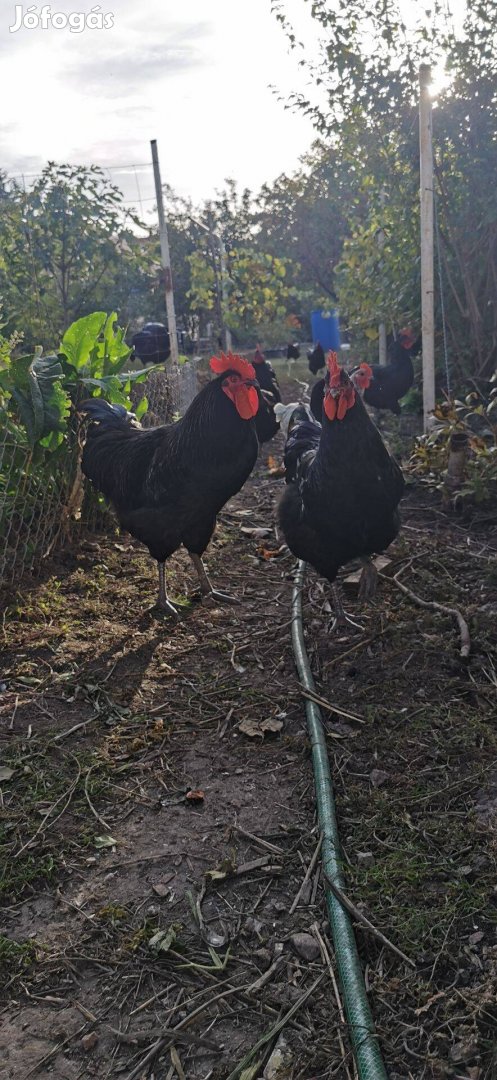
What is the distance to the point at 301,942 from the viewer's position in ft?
6.83

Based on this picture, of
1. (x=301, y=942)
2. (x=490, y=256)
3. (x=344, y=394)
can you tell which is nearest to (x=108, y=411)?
(x=344, y=394)

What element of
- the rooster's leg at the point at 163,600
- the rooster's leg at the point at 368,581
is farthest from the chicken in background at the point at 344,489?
the rooster's leg at the point at 163,600

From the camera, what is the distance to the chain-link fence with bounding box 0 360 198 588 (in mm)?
4488

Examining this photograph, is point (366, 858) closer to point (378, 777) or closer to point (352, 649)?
point (378, 777)

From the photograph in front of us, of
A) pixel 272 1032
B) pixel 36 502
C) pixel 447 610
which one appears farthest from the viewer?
pixel 36 502

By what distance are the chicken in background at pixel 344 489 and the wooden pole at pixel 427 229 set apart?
11.2ft

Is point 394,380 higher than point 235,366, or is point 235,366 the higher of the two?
point 235,366

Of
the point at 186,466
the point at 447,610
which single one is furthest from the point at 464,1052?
the point at 186,466

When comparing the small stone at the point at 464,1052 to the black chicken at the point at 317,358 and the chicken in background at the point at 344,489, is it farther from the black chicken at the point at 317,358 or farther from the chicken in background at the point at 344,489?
the black chicken at the point at 317,358

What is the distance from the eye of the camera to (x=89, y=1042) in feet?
6.00

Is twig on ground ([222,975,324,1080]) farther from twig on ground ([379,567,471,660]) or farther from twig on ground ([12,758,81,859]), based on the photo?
twig on ground ([379,567,471,660])

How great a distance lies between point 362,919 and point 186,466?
8.95ft

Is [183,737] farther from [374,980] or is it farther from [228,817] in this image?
[374,980]

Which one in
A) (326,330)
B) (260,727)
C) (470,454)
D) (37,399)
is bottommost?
(260,727)
